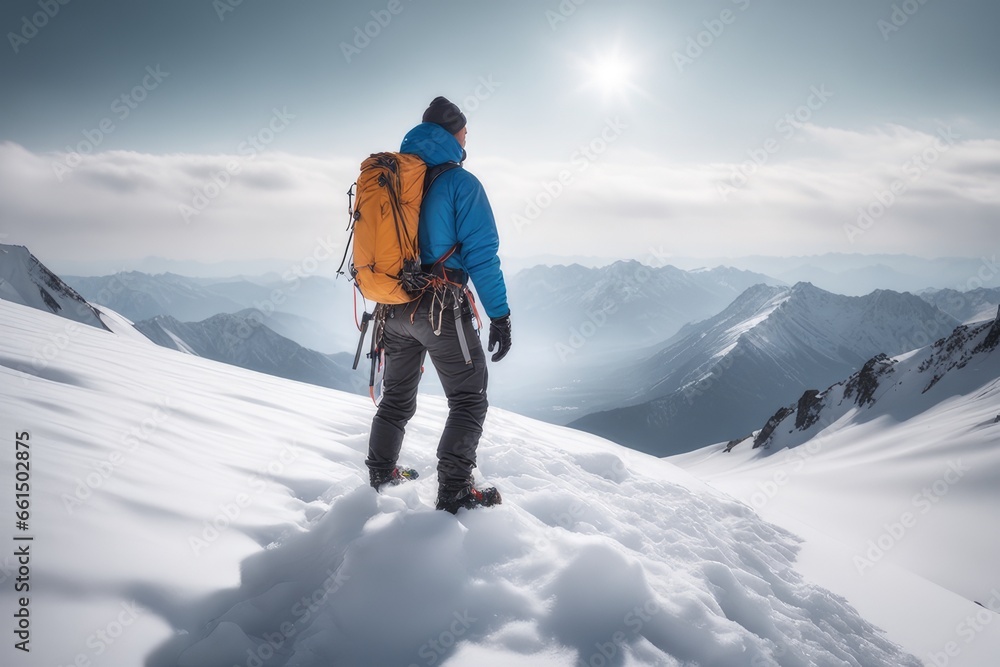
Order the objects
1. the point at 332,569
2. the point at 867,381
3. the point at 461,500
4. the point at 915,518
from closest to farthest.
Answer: the point at 332,569
the point at 461,500
the point at 915,518
the point at 867,381

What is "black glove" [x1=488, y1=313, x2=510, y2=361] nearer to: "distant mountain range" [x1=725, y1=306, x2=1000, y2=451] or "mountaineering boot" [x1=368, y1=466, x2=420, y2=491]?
"mountaineering boot" [x1=368, y1=466, x2=420, y2=491]

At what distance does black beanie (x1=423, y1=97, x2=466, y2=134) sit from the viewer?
4.15 m

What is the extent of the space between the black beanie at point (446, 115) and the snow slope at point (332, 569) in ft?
10.5

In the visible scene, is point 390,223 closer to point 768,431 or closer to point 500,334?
point 500,334

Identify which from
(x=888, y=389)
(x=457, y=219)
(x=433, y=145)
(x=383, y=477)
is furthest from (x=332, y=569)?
(x=888, y=389)

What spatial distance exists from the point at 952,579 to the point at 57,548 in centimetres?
1367

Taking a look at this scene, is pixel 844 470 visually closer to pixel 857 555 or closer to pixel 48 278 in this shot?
pixel 857 555

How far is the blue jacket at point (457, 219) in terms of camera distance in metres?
3.94

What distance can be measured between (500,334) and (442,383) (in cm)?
69

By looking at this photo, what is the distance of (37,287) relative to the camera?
10188 cm

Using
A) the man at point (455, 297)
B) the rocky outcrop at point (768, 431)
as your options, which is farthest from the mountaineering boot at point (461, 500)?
the rocky outcrop at point (768, 431)

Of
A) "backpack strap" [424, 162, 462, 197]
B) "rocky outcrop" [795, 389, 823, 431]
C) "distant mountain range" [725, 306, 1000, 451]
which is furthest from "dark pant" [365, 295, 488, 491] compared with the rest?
"rocky outcrop" [795, 389, 823, 431]

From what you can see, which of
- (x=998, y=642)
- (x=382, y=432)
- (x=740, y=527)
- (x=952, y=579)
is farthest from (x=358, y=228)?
(x=952, y=579)

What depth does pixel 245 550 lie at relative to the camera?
3.28 metres
